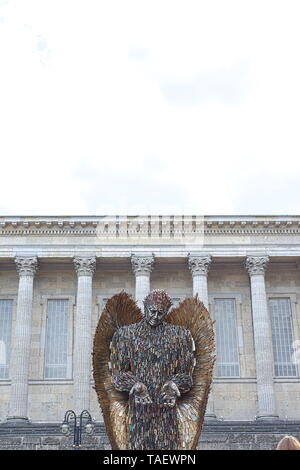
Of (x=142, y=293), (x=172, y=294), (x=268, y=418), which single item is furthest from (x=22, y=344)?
(x=268, y=418)

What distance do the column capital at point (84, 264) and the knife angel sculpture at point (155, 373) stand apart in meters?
27.4

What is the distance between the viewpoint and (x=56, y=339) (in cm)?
3406

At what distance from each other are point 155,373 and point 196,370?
1.34 feet

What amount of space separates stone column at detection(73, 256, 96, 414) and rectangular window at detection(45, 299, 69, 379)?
201cm

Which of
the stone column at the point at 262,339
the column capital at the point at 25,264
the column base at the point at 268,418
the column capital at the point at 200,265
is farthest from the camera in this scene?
the column capital at the point at 200,265

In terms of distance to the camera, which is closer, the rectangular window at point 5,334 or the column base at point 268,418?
the column base at point 268,418

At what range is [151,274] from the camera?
35438mm

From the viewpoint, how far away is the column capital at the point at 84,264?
33.2 meters

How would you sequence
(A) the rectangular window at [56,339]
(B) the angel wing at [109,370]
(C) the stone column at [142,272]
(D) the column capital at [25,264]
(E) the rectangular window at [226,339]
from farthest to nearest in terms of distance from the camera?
1. (E) the rectangular window at [226,339]
2. (A) the rectangular window at [56,339]
3. (D) the column capital at [25,264]
4. (C) the stone column at [142,272]
5. (B) the angel wing at [109,370]

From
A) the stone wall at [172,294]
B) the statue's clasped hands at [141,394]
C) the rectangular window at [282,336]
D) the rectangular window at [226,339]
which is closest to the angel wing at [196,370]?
the statue's clasped hands at [141,394]

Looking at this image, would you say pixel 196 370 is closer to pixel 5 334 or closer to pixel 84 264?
pixel 84 264

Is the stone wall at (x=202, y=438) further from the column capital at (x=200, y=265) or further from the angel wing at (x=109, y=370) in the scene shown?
the angel wing at (x=109, y=370)

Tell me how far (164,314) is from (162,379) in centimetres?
58

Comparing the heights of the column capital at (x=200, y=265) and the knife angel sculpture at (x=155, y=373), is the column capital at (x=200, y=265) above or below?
above
